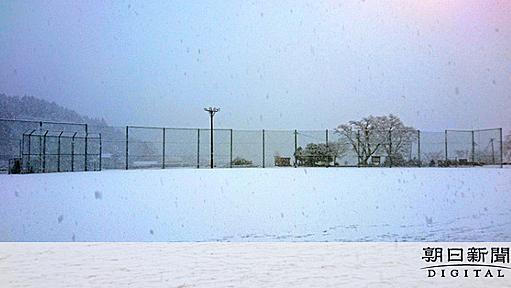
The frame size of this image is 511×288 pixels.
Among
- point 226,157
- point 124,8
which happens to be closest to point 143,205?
point 226,157

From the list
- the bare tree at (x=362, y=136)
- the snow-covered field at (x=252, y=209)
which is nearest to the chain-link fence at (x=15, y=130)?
the snow-covered field at (x=252, y=209)

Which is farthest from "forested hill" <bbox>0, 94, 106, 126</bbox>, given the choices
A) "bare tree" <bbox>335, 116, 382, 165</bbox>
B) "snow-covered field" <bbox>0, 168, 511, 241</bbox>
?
"bare tree" <bbox>335, 116, 382, 165</bbox>

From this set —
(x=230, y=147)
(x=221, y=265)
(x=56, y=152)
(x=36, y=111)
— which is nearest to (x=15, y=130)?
(x=56, y=152)

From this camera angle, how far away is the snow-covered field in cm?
659

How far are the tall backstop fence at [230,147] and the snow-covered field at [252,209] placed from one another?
1990 millimetres

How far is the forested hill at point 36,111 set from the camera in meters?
15.0

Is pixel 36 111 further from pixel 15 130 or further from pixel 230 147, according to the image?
pixel 230 147

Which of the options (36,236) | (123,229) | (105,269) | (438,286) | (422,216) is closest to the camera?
(438,286)

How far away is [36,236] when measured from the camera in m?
6.27

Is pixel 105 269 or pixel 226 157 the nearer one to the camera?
pixel 105 269

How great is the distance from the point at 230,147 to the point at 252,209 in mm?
7157

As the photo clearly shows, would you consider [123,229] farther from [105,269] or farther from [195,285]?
[195,285]

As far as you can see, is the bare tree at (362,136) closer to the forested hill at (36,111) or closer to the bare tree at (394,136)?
the bare tree at (394,136)

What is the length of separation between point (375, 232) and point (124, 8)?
10365mm
